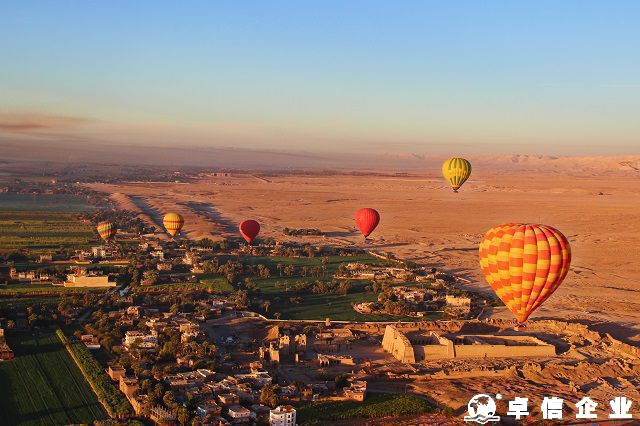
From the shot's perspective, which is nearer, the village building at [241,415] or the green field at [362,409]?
the village building at [241,415]

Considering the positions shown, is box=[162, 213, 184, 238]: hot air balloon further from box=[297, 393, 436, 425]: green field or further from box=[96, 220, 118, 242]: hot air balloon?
box=[297, 393, 436, 425]: green field

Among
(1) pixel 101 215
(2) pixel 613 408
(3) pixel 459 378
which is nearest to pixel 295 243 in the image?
(1) pixel 101 215

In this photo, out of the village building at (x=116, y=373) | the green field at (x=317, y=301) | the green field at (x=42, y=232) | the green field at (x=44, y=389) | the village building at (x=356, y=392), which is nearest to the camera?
the green field at (x=44, y=389)

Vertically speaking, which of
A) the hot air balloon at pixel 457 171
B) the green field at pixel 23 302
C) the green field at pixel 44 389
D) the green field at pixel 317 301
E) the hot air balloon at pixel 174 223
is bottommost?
the green field at pixel 23 302

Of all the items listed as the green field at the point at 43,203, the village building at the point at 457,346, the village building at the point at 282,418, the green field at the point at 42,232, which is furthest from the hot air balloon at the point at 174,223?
the village building at the point at 282,418

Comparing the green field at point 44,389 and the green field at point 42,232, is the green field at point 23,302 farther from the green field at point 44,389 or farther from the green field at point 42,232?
the green field at point 42,232

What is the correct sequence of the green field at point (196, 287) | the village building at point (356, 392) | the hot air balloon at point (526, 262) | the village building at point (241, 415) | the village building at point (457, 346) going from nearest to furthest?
the village building at point (241, 415), the village building at point (356, 392), the hot air balloon at point (526, 262), the village building at point (457, 346), the green field at point (196, 287)

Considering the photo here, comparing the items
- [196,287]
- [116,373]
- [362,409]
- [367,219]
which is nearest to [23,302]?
[196,287]
